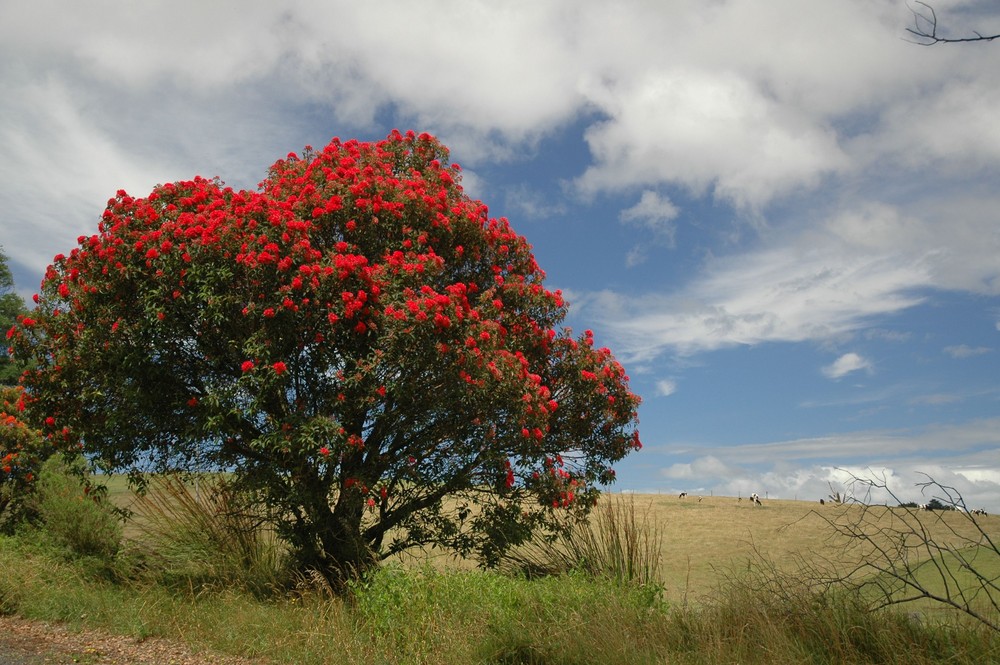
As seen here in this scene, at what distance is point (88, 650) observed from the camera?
8.80 metres

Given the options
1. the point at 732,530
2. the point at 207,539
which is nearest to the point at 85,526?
the point at 207,539

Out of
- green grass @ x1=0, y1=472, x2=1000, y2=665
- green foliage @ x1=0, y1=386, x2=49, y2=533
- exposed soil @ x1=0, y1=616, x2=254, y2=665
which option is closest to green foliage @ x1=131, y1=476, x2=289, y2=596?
Answer: green grass @ x1=0, y1=472, x2=1000, y2=665

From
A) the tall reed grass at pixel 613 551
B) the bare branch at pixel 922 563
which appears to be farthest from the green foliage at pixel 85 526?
the bare branch at pixel 922 563

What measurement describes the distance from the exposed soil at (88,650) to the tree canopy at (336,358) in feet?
8.04

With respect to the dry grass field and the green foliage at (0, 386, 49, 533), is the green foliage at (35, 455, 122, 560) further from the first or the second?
the green foliage at (0, 386, 49, 533)

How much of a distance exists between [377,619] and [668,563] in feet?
36.2

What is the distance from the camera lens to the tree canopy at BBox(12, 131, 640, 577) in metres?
10.0

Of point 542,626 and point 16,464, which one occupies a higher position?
point 16,464

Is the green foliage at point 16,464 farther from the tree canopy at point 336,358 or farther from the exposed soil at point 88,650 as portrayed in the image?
the exposed soil at point 88,650

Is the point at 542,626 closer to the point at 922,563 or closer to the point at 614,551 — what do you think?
the point at 614,551

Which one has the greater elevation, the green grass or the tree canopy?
the tree canopy

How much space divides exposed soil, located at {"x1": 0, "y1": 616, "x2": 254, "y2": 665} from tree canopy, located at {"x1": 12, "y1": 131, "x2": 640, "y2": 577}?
245 centimetres

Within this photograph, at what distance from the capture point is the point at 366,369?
9.63 metres

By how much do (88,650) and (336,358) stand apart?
15.1 feet
